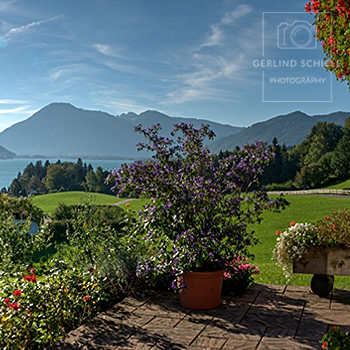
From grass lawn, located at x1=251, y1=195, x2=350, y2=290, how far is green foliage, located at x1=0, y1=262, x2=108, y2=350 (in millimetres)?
2982

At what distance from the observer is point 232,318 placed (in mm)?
4004

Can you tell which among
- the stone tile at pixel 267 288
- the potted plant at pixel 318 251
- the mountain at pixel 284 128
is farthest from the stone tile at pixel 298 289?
the mountain at pixel 284 128

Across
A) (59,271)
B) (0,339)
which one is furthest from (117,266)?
(0,339)

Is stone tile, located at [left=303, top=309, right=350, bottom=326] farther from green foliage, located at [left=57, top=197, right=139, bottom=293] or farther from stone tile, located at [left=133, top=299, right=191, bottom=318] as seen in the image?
green foliage, located at [left=57, top=197, right=139, bottom=293]

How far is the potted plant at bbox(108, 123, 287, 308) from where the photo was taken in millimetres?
4230

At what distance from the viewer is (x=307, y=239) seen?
4516 mm

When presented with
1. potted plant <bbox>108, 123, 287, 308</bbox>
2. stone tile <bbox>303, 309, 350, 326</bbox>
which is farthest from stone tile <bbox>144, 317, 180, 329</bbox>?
stone tile <bbox>303, 309, 350, 326</bbox>

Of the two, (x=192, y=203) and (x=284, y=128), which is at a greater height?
(x=284, y=128)

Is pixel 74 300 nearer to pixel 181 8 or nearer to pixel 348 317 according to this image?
pixel 348 317

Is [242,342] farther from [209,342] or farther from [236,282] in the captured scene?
[236,282]

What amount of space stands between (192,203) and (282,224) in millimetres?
14263

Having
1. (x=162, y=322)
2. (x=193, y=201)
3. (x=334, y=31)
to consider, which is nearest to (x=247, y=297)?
(x=162, y=322)

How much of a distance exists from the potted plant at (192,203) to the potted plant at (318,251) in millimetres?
461

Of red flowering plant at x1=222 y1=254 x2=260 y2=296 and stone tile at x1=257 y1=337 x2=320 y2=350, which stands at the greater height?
red flowering plant at x1=222 y1=254 x2=260 y2=296
